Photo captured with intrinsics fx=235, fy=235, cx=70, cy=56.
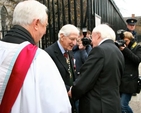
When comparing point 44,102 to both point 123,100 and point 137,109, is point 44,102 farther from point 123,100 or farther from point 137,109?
point 137,109

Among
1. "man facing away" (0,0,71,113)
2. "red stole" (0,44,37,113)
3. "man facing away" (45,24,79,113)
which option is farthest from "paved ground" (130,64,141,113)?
"red stole" (0,44,37,113)

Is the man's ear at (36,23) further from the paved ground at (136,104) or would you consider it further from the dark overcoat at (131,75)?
the paved ground at (136,104)

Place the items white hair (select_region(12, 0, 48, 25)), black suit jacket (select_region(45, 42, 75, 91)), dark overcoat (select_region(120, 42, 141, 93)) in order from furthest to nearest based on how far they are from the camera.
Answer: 1. dark overcoat (select_region(120, 42, 141, 93))
2. black suit jacket (select_region(45, 42, 75, 91))
3. white hair (select_region(12, 0, 48, 25))

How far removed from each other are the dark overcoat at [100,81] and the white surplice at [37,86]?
1.10m

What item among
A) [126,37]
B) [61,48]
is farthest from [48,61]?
[126,37]

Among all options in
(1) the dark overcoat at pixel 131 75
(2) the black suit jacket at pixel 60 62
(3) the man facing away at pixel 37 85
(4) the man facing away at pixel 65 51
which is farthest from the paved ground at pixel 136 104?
(3) the man facing away at pixel 37 85

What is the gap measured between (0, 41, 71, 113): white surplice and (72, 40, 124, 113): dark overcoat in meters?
1.10

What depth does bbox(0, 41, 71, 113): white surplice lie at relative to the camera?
151 cm

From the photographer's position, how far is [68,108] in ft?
5.44

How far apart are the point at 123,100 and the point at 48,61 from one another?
3106 millimetres

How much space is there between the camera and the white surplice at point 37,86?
151 centimetres

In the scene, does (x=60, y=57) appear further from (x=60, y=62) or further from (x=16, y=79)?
(x=16, y=79)

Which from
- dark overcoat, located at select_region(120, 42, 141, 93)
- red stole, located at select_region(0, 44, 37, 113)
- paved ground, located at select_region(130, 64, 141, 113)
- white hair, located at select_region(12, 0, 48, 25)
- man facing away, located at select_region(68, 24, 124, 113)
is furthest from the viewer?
paved ground, located at select_region(130, 64, 141, 113)

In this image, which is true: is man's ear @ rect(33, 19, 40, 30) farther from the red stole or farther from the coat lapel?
the coat lapel
